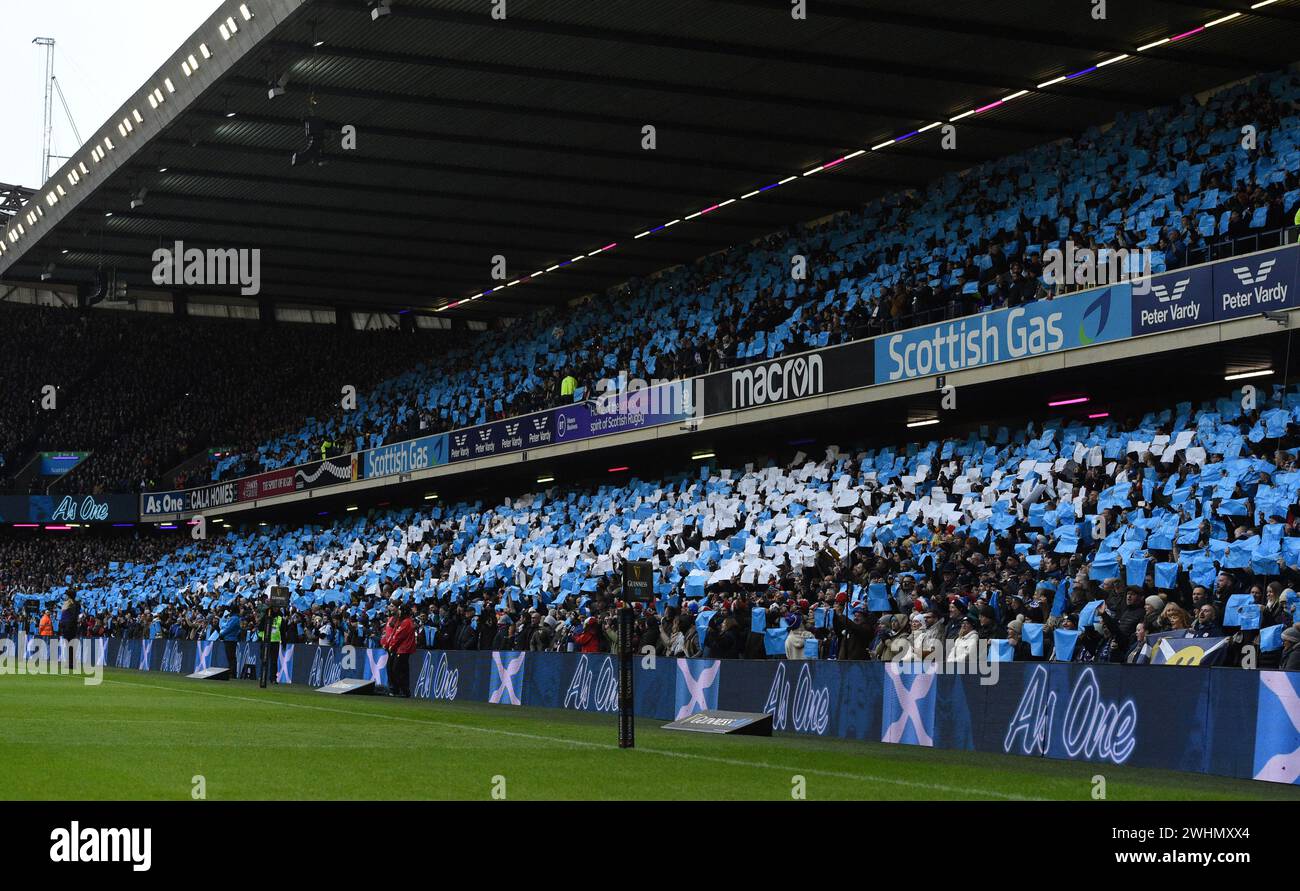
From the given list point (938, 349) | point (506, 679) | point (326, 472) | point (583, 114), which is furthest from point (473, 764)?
point (326, 472)

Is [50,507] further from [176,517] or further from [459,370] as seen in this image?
[459,370]

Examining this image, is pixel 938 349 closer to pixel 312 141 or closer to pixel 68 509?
pixel 312 141

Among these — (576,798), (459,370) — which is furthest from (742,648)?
(459,370)

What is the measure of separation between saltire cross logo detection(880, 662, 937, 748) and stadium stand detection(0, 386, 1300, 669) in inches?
46.9

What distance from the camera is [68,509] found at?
63.1 metres

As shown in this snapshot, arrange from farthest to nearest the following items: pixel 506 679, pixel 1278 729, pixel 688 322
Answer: pixel 688 322 < pixel 506 679 < pixel 1278 729

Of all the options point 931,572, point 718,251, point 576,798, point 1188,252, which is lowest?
point 576,798

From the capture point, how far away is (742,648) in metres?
25.3

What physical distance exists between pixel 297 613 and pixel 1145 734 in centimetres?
3009

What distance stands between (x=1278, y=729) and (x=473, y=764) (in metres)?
7.11

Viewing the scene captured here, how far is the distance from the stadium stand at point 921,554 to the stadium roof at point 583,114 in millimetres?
7086

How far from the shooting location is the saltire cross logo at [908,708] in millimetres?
18281

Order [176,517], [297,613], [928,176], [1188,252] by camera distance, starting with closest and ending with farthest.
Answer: [1188,252], [928,176], [297,613], [176,517]

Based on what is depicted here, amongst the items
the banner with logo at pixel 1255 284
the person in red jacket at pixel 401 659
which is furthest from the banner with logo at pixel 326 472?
the banner with logo at pixel 1255 284
